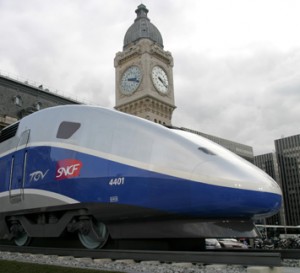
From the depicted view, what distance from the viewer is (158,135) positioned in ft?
28.8

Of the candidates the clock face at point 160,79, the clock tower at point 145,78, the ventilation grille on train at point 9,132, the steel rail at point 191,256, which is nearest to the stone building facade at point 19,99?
the clock tower at point 145,78

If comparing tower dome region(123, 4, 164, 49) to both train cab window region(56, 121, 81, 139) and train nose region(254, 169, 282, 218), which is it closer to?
train cab window region(56, 121, 81, 139)

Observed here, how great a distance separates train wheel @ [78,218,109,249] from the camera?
9625 mm

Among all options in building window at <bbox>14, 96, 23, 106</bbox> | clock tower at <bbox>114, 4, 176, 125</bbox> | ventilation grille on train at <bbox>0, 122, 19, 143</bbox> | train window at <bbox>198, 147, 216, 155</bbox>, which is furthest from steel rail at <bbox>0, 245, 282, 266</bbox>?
clock tower at <bbox>114, 4, 176, 125</bbox>

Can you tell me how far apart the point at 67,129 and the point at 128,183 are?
2.83 m

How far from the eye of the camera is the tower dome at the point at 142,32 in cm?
7350

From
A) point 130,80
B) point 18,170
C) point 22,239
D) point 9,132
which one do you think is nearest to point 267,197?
point 18,170

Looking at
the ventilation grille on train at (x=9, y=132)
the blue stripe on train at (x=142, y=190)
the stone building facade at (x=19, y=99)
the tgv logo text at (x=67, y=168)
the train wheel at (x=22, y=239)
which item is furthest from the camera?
the stone building facade at (x=19, y=99)

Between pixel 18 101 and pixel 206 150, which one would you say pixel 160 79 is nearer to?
pixel 18 101

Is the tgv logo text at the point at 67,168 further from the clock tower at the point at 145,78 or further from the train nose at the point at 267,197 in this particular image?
the clock tower at the point at 145,78

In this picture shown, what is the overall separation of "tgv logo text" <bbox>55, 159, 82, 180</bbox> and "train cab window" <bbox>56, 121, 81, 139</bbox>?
2.41ft

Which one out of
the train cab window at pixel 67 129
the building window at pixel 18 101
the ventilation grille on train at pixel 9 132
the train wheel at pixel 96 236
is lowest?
the train wheel at pixel 96 236

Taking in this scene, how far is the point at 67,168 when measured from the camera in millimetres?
9859

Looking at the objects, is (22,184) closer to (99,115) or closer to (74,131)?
(74,131)
